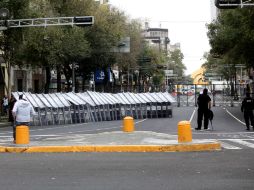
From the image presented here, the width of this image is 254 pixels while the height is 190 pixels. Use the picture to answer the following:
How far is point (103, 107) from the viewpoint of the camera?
40.9 m

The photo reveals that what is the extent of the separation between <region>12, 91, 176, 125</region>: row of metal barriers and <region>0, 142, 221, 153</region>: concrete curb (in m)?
16.0

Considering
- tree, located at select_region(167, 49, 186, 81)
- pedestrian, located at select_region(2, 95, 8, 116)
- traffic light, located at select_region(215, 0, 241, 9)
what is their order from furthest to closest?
tree, located at select_region(167, 49, 186, 81) → pedestrian, located at select_region(2, 95, 8, 116) → traffic light, located at select_region(215, 0, 241, 9)

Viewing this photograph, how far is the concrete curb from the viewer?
16953 millimetres

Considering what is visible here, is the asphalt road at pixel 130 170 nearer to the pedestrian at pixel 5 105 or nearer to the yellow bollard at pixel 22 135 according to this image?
the yellow bollard at pixel 22 135

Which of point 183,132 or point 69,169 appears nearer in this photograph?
point 69,169

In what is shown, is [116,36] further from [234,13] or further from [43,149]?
[43,149]

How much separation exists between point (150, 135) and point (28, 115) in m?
4.63

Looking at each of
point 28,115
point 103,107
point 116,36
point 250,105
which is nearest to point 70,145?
point 28,115

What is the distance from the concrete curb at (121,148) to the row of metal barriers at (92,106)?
52.5 feet

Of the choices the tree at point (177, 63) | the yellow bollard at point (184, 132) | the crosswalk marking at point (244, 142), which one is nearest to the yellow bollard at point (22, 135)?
the yellow bollard at point (184, 132)

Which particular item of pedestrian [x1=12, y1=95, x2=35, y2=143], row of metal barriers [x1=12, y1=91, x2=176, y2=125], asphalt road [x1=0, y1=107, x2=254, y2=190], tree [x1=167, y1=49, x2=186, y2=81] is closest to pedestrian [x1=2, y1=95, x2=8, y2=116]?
row of metal barriers [x1=12, y1=91, x2=176, y2=125]

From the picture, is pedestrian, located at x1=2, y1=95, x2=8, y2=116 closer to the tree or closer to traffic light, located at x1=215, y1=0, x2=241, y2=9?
traffic light, located at x1=215, y1=0, x2=241, y2=9

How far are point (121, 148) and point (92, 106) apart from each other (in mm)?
22617

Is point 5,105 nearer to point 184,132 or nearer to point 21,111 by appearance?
point 21,111
